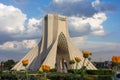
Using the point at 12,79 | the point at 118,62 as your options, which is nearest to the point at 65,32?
the point at 12,79

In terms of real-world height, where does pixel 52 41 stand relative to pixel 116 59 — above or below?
above

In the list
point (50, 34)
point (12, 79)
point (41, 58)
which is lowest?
point (12, 79)

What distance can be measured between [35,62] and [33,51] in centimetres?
217

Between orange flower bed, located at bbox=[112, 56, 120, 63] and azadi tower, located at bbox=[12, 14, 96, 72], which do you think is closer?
orange flower bed, located at bbox=[112, 56, 120, 63]

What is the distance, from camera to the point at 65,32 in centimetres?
5756

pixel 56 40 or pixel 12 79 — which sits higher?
pixel 56 40

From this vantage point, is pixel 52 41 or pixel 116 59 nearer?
pixel 116 59

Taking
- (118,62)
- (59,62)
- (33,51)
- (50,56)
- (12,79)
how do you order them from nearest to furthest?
1. (118,62)
2. (12,79)
3. (50,56)
4. (33,51)
5. (59,62)

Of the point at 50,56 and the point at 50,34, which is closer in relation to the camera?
the point at 50,56

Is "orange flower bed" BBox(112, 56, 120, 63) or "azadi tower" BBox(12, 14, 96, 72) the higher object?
"azadi tower" BBox(12, 14, 96, 72)

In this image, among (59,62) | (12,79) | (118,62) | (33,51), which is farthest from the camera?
(59,62)

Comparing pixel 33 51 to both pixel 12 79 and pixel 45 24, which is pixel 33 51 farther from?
pixel 12 79

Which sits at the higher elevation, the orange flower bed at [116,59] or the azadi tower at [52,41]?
the azadi tower at [52,41]

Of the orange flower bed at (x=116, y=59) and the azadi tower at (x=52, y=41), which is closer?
the orange flower bed at (x=116, y=59)
